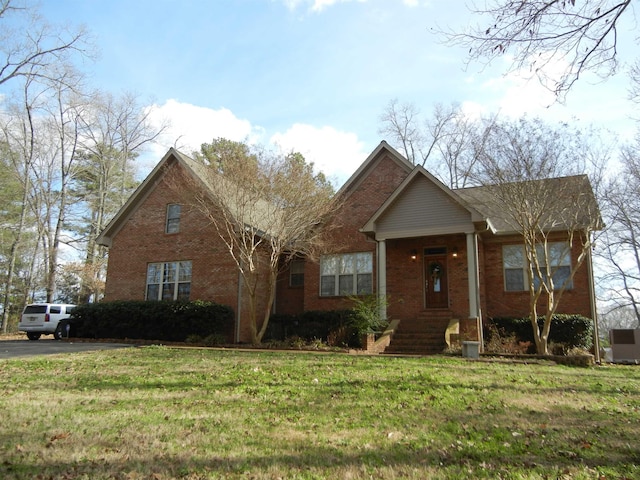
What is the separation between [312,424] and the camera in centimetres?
521

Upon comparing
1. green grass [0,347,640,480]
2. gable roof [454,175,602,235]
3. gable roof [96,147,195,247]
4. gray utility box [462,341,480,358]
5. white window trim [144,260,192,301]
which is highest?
gable roof [96,147,195,247]

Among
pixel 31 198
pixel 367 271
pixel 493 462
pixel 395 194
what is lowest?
pixel 493 462

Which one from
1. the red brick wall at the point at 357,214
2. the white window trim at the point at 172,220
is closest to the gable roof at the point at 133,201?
the white window trim at the point at 172,220

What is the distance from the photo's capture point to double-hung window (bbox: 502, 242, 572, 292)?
16453 mm

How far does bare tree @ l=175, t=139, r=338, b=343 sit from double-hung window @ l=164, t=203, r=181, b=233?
3.98 metres

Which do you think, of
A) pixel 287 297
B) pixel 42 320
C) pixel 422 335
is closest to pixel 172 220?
pixel 287 297

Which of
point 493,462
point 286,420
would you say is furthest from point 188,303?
point 493,462

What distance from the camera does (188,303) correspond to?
685 inches

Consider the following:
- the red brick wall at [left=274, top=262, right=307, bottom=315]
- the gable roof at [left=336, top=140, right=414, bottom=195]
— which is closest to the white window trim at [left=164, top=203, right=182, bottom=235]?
the red brick wall at [left=274, top=262, right=307, bottom=315]

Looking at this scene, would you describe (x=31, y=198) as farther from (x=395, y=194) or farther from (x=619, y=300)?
(x=619, y=300)

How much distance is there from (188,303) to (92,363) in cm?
730

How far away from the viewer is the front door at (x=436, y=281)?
16.9 meters

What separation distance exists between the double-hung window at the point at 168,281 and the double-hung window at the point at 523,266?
40.5 feet

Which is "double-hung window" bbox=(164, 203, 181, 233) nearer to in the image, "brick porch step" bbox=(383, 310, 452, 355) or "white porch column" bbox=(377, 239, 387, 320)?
"white porch column" bbox=(377, 239, 387, 320)
